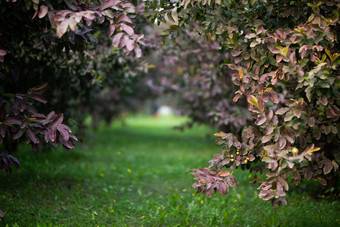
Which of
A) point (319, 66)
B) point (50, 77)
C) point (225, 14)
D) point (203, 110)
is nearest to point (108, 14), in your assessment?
point (225, 14)

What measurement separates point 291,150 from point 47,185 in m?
3.84

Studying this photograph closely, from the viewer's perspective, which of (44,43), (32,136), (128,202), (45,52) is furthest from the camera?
(128,202)

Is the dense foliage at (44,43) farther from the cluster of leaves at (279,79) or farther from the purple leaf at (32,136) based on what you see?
the cluster of leaves at (279,79)

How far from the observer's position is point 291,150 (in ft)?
8.54

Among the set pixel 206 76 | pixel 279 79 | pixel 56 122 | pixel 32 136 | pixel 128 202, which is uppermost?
pixel 279 79

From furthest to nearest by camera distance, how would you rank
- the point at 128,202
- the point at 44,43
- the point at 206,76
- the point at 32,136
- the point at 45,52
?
the point at 206,76
the point at 128,202
the point at 45,52
the point at 44,43
the point at 32,136

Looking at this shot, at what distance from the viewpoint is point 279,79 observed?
2.97 m

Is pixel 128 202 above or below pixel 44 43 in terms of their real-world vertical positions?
below

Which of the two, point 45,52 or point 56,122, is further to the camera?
point 45,52

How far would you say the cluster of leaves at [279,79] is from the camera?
261 cm

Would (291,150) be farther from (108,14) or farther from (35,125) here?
(35,125)

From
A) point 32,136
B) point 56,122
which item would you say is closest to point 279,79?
point 56,122

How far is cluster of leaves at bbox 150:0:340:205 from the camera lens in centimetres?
261

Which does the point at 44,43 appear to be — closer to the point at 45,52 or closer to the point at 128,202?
the point at 45,52
